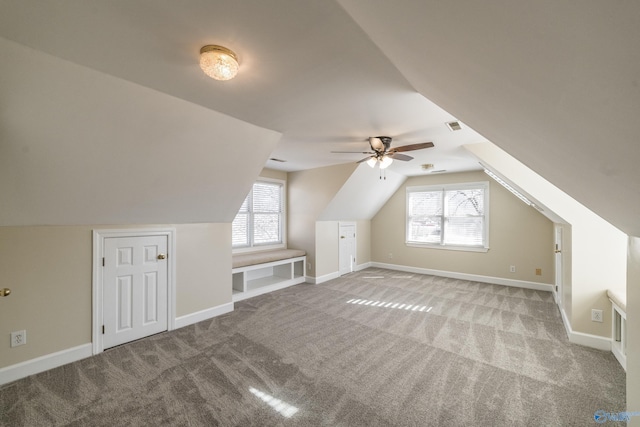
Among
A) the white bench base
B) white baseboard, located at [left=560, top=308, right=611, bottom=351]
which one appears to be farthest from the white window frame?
white baseboard, located at [left=560, top=308, right=611, bottom=351]

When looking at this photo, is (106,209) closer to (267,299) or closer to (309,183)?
(267,299)

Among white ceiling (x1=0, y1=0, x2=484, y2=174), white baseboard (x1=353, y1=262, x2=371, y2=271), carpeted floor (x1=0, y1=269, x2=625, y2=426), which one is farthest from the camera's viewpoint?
white baseboard (x1=353, y1=262, x2=371, y2=271)

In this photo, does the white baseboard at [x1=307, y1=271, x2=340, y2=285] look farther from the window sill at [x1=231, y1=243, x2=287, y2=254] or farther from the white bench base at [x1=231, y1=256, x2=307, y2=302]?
the window sill at [x1=231, y1=243, x2=287, y2=254]

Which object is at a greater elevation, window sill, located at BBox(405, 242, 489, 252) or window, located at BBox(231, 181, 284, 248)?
window, located at BBox(231, 181, 284, 248)

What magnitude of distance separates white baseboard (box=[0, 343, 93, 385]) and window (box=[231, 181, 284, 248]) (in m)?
2.58

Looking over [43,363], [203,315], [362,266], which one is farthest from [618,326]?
[43,363]

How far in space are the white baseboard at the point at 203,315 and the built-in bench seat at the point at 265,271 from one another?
0.42 m

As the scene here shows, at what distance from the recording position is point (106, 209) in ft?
8.75

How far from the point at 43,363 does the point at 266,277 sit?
3.32 metres

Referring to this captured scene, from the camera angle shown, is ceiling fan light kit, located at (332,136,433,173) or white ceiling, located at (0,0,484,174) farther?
ceiling fan light kit, located at (332,136,433,173)

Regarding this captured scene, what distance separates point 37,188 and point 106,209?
544 mm

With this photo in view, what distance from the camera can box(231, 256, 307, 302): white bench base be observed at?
4.38 m

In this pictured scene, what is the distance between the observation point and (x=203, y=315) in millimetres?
3576

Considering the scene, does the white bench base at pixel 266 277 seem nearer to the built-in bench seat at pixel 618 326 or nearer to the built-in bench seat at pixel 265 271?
the built-in bench seat at pixel 265 271
